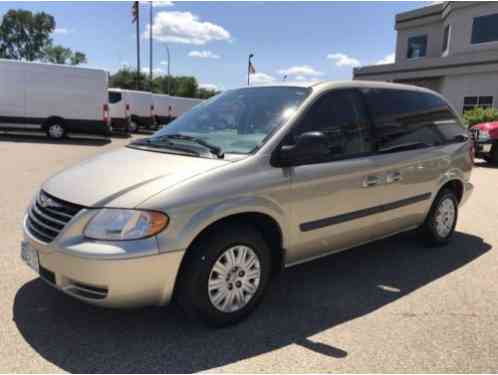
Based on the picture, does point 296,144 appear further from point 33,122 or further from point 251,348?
point 33,122

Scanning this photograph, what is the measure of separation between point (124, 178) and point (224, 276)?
37.3 inches

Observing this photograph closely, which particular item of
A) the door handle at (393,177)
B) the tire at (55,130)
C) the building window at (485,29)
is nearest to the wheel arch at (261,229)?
the door handle at (393,177)

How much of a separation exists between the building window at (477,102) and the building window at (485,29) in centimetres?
301

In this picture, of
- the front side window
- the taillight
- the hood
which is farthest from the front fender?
the taillight

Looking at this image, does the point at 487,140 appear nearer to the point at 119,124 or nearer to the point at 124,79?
the point at 119,124

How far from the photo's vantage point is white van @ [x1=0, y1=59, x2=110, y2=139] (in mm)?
14758

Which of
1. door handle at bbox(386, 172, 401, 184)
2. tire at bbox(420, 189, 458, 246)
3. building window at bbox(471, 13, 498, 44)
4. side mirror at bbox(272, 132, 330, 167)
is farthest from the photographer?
building window at bbox(471, 13, 498, 44)

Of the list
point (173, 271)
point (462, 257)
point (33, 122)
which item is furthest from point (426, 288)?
point (33, 122)

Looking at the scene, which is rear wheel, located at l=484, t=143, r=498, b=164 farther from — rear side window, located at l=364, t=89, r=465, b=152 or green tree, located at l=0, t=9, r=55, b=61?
green tree, located at l=0, t=9, r=55, b=61

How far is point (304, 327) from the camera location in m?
3.13

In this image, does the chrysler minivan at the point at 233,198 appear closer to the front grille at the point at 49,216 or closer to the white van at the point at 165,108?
the front grille at the point at 49,216

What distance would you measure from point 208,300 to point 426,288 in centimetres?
209

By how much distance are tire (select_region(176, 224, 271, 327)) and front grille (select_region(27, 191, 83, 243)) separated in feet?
2.66

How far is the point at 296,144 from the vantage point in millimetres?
3156
